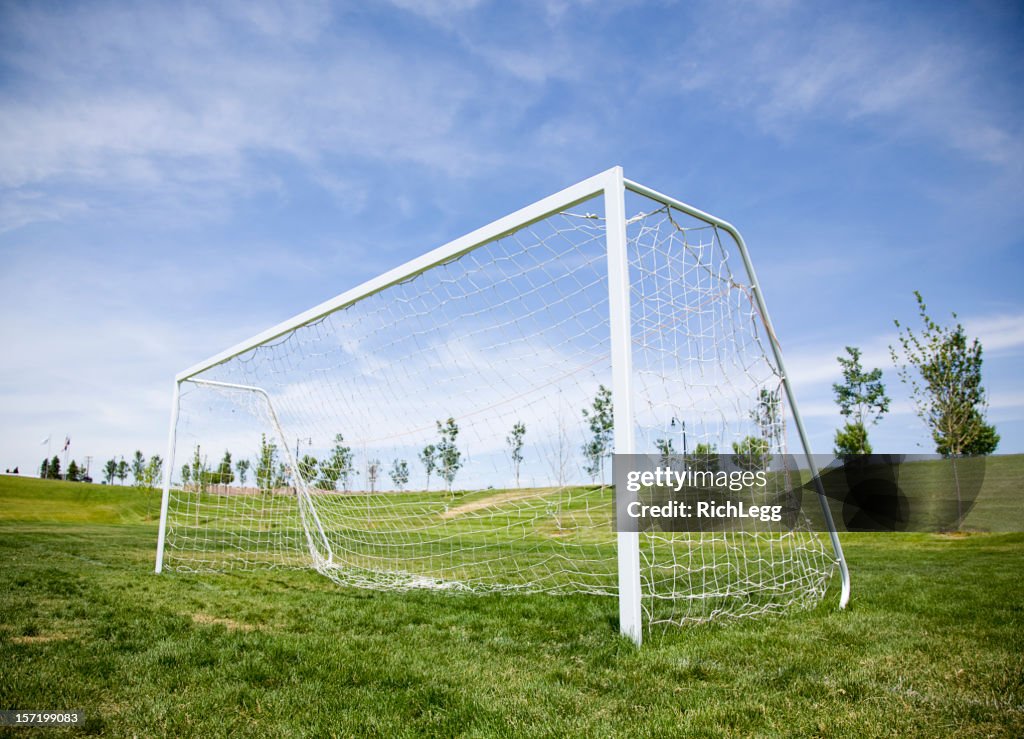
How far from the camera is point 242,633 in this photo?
4477mm

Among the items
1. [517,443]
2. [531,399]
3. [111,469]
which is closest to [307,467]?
[517,443]

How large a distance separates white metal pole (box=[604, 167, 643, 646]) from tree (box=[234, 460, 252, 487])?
816 cm

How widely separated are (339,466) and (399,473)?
4.33 ft

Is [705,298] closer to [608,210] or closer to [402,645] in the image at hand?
[608,210]

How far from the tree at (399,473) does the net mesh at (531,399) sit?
3cm

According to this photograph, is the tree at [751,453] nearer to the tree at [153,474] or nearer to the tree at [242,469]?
the tree at [242,469]

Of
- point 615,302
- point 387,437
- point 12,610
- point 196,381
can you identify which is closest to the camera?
point 615,302

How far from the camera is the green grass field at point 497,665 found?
2.64 meters

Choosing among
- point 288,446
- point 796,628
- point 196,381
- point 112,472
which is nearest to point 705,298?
point 796,628

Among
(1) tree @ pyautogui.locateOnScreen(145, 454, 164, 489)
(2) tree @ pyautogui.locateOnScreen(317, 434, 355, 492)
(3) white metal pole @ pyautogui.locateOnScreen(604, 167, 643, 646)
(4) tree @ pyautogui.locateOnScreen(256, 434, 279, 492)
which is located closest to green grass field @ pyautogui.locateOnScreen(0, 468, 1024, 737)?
(3) white metal pole @ pyautogui.locateOnScreen(604, 167, 643, 646)


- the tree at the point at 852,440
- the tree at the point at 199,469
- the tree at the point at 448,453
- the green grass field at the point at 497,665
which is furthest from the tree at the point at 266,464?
the tree at the point at 852,440

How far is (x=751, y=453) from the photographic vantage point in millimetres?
6047

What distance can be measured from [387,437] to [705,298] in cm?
393
